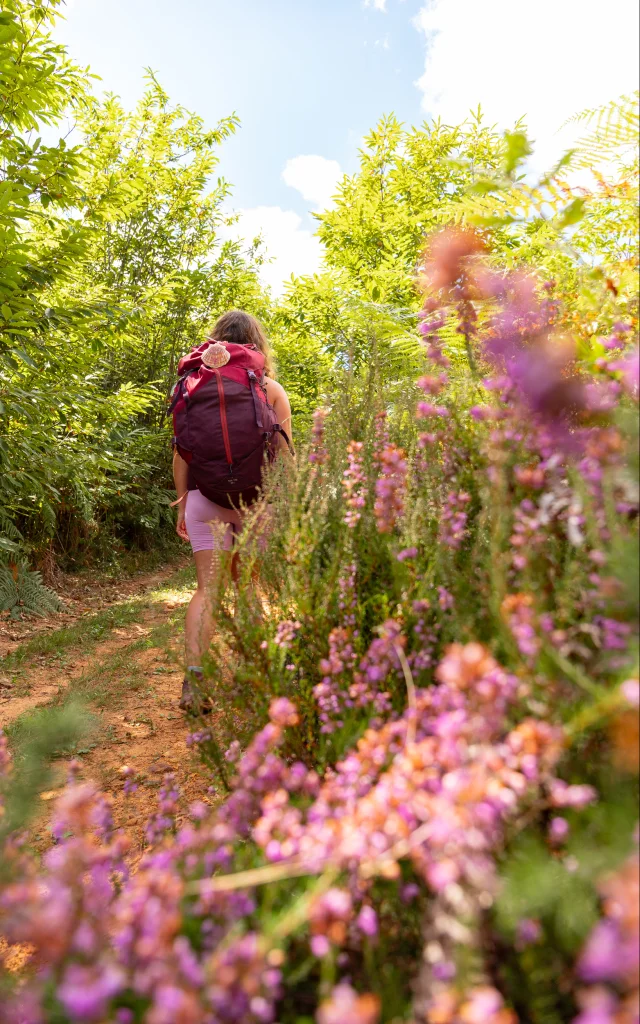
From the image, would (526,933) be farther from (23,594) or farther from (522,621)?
(23,594)

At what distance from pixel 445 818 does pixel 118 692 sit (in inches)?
160

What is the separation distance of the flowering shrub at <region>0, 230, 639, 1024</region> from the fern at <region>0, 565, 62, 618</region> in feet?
16.5

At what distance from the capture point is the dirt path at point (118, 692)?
9.45ft

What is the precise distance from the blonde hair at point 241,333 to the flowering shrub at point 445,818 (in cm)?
227

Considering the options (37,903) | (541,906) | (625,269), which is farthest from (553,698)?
(625,269)

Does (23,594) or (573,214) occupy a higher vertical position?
(573,214)

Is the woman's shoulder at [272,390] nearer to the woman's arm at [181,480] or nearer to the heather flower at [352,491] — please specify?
the woman's arm at [181,480]

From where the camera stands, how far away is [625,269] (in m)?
1.71

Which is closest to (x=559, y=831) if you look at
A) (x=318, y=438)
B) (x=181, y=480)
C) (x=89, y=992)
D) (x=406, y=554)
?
(x=89, y=992)

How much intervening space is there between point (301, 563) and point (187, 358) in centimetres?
207

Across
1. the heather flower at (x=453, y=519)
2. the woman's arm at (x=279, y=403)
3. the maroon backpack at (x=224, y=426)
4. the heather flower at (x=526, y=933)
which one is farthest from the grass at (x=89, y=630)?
the heather flower at (x=526, y=933)

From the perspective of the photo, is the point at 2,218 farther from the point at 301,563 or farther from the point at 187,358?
the point at 301,563

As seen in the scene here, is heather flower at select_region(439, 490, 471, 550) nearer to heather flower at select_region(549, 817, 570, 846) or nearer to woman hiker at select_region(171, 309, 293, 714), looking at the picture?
heather flower at select_region(549, 817, 570, 846)

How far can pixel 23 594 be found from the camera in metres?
6.25
